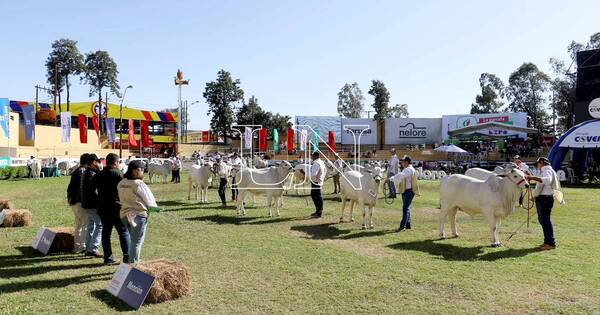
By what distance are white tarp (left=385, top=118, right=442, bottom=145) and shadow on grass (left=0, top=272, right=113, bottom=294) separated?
55027 mm

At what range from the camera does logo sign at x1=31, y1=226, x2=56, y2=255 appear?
32.1ft

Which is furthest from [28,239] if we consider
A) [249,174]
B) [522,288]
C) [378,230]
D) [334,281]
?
[522,288]

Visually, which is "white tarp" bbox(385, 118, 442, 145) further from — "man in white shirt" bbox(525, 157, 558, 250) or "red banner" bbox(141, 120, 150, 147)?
"man in white shirt" bbox(525, 157, 558, 250)

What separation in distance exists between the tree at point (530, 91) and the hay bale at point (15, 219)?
66897mm

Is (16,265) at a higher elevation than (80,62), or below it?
below

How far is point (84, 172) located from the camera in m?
9.25

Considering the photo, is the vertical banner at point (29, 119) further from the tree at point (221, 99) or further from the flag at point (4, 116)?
the tree at point (221, 99)

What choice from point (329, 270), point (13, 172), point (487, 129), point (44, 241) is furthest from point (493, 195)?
point (487, 129)

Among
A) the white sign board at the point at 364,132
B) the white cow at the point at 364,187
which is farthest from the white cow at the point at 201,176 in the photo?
the white sign board at the point at 364,132

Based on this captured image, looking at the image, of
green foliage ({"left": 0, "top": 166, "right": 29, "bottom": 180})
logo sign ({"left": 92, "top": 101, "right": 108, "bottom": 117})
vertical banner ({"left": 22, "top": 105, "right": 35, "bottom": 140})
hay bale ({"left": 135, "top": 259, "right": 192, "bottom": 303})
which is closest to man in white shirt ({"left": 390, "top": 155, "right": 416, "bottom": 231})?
hay bale ({"left": 135, "top": 259, "right": 192, "bottom": 303})

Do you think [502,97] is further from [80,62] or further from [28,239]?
[28,239]

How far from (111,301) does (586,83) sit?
3686cm

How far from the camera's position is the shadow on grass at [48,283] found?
24.3 feet

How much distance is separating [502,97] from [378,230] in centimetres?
6578
